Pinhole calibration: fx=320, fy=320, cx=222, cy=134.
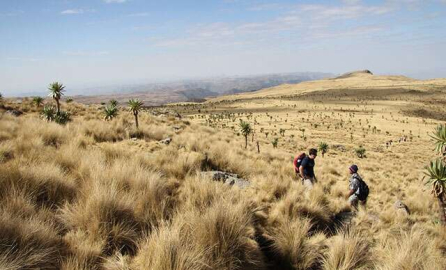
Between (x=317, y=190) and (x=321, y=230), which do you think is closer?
(x=321, y=230)

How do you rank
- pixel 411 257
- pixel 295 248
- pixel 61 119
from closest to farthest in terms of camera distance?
pixel 411 257 < pixel 295 248 < pixel 61 119

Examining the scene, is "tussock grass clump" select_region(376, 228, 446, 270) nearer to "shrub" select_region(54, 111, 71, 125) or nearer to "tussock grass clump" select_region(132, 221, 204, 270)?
"tussock grass clump" select_region(132, 221, 204, 270)

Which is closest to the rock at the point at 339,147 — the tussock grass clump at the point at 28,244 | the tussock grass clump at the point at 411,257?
the tussock grass clump at the point at 411,257

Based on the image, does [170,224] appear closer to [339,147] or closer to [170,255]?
[170,255]

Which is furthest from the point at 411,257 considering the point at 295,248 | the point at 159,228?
the point at 159,228

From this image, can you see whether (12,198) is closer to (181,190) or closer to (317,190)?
(181,190)

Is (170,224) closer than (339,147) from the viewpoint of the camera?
Yes

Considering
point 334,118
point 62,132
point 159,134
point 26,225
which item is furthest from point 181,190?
point 334,118

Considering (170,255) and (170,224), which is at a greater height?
(170,255)

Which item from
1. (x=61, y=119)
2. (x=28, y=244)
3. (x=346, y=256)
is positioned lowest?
(x=346, y=256)

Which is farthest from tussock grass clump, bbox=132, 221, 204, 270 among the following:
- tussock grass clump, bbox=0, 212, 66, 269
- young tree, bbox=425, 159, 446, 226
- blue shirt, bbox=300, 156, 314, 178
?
young tree, bbox=425, 159, 446, 226

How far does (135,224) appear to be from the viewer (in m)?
4.89

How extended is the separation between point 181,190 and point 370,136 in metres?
74.4

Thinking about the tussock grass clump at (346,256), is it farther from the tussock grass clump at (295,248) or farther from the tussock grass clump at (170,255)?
the tussock grass clump at (170,255)
